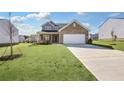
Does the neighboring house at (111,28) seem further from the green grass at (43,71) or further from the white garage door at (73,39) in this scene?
the white garage door at (73,39)

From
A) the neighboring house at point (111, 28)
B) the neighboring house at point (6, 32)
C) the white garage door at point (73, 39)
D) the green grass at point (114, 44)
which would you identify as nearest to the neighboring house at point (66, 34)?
the white garage door at point (73, 39)

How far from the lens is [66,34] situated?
1003 inches

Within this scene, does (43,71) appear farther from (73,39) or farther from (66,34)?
(66,34)

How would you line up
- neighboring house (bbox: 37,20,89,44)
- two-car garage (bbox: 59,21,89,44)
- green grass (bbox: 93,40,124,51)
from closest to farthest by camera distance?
green grass (bbox: 93,40,124,51) → neighboring house (bbox: 37,20,89,44) → two-car garage (bbox: 59,21,89,44)

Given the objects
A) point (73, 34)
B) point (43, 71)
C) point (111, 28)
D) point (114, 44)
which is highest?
point (111, 28)

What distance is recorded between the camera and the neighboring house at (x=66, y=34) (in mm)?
22825

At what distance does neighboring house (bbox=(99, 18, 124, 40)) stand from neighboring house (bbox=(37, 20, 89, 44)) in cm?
560

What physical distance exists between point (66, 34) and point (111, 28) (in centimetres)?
1054

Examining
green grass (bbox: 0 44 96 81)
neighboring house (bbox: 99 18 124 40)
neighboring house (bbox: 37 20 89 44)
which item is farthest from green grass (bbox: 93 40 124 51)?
green grass (bbox: 0 44 96 81)

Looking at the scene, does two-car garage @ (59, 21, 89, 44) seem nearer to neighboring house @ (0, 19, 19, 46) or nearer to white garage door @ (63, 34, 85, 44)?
white garage door @ (63, 34, 85, 44)

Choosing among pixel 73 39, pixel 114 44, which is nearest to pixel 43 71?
pixel 114 44

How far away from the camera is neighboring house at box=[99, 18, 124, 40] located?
48.1 ft

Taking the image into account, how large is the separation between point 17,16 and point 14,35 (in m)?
1.06
